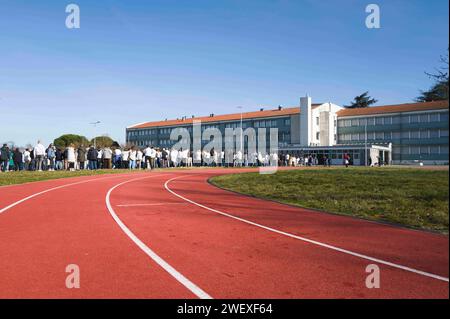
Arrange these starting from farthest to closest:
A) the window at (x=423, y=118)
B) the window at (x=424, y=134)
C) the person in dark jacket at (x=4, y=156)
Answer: the window at (x=423, y=118) → the window at (x=424, y=134) → the person in dark jacket at (x=4, y=156)

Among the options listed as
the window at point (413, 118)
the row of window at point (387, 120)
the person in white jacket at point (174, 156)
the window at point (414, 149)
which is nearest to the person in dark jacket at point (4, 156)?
the person in white jacket at point (174, 156)

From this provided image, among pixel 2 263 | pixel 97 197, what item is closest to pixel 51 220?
pixel 2 263

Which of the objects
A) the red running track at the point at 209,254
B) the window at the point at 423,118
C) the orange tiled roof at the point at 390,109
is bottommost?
the red running track at the point at 209,254

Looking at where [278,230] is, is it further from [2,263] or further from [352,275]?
[2,263]

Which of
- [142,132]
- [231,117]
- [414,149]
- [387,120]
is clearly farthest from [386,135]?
[142,132]

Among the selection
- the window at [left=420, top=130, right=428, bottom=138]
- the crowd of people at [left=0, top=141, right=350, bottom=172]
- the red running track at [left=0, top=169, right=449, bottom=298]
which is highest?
the window at [left=420, top=130, right=428, bottom=138]

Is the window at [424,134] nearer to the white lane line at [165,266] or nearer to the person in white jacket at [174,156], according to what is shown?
the person in white jacket at [174,156]

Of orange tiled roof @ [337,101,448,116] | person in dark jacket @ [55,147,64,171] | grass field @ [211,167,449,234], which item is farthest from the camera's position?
orange tiled roof @ [337,101,448,116]

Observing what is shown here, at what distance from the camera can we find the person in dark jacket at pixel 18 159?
25.1 m

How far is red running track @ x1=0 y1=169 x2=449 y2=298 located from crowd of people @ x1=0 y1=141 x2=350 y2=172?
1691 cm

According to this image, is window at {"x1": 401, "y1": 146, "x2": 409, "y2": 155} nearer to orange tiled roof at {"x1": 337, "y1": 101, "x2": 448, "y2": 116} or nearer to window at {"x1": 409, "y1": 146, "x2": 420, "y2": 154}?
window at {"x1": 409, "y1": 146, "x2": 420, "y2": 154}

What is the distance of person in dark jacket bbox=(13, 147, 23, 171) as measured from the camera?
25.1 metres

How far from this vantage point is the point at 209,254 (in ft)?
19.9

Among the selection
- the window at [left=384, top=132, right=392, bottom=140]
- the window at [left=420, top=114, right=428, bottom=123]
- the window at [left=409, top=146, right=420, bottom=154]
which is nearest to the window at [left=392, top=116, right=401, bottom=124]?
the window at [left=384, top=132, right=392, bottom=140]
